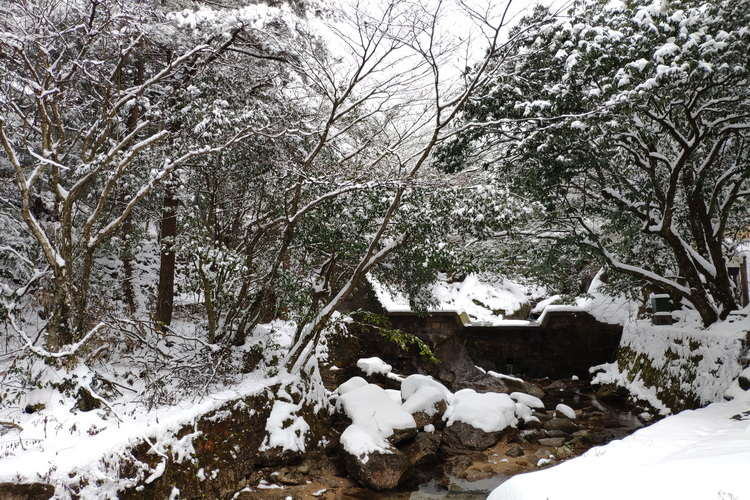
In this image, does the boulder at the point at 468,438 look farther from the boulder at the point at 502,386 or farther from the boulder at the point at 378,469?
the boulder at the point at 502,386

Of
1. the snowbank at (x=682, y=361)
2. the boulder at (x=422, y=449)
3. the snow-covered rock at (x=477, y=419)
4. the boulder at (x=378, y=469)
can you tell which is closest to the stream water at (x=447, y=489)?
the boulder at (x=378, y=469)

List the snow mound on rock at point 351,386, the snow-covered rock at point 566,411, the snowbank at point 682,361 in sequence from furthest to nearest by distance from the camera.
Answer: the snow-covered rock at point 566,411 < the snow mound on rock at point 351,386 < the snowbank at point 682,361

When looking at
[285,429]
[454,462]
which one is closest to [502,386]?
[454,462]

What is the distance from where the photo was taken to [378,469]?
8.06 meters

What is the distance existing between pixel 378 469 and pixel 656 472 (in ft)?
16.5

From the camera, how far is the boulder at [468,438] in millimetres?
10047

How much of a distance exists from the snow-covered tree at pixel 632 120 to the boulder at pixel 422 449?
5.57m

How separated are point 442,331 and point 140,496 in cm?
1295

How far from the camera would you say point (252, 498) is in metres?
7.20

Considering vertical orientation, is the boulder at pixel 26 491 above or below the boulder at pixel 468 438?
above

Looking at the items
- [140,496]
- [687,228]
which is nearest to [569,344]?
[687,228]

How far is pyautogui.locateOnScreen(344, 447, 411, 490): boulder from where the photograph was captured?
314 inches

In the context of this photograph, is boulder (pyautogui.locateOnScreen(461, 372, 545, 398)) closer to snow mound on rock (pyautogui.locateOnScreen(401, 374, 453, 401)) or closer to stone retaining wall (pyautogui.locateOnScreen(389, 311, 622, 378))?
stone retaining wall (pyautogui.locateOnScreen(389, 311, 622, 378))

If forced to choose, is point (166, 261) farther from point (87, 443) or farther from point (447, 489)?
point (447, 489)
